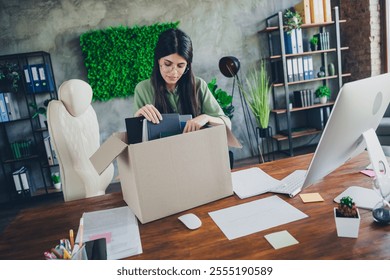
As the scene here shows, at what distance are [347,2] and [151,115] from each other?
4.30m

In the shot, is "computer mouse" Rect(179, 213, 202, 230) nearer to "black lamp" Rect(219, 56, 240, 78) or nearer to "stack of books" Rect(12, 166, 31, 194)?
"black lamp" Rect(219, 56, 240, 78)

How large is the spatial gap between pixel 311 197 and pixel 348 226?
266 mm

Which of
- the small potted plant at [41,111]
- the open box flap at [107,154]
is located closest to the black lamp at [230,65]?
the small potted plant at [41,111]

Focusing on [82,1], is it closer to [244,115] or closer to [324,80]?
[244,115]

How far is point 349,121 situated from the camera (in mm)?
865

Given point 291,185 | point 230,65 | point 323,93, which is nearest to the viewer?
point 291,185

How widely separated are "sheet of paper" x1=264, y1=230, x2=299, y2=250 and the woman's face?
3.57 ft

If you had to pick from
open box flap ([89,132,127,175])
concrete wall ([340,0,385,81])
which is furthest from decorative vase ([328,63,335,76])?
open box flap ([89,132,127,175])

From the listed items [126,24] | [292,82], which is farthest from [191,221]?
[292,82]

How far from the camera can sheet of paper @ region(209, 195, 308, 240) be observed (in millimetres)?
926

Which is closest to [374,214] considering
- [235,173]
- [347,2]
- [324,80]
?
[235,173]

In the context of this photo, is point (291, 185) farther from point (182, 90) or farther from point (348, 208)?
point (182, 90)

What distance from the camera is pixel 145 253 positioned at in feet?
2.81

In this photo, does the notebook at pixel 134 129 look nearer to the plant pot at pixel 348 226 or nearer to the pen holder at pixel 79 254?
the pen holder at pixel 79 254
